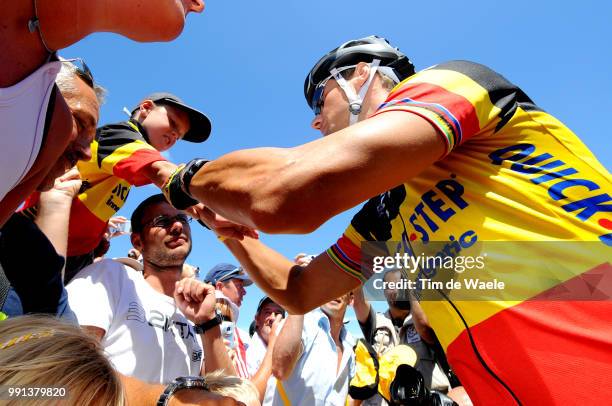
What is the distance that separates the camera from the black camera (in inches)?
133

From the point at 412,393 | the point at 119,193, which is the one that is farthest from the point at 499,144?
the point at 119,193

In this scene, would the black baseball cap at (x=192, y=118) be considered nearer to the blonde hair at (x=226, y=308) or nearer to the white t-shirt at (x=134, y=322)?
the white t-shirt at (x=134, y=322)

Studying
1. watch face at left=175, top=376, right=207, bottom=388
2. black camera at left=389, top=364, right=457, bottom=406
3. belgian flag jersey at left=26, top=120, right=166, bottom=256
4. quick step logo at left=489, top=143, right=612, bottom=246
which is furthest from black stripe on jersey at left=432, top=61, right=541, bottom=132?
black camera at left=389, top=364, right=457, bottom=406

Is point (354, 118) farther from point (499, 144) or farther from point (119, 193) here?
point (119, 193)

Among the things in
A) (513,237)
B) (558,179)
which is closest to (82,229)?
(513,237)

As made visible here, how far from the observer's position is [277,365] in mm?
4461

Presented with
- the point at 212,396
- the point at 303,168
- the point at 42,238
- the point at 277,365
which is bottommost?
the point at 277,365

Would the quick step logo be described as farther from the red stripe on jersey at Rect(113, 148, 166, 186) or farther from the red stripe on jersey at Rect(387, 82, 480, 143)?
the red stripe on jersey at Rect(113, 148, 166, 186)

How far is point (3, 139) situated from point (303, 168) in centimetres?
98

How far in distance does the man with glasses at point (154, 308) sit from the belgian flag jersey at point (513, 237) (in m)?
2.12

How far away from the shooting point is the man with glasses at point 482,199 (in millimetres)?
1526

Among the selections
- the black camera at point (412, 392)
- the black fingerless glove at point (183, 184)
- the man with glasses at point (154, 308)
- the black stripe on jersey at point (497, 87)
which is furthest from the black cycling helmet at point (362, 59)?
the black camera at point (412, 392)

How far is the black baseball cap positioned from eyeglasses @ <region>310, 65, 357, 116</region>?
1552mm

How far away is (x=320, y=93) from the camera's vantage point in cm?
281
